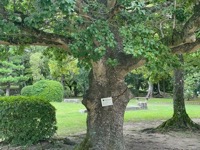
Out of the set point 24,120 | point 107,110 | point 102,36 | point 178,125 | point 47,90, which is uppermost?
point 102,36

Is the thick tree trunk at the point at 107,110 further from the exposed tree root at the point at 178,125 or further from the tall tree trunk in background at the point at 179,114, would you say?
the tall tree trunk in background at the point at 179,114

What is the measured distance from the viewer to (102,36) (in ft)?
15.3

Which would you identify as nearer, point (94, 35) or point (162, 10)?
point (94, 35)

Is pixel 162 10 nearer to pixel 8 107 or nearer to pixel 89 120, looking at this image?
pixel 89 120

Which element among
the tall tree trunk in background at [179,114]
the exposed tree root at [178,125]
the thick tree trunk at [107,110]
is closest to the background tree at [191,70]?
the tall tree trunk in background at [179,114]

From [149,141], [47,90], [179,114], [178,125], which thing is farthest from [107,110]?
[47,90]

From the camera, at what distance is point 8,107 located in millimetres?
8523

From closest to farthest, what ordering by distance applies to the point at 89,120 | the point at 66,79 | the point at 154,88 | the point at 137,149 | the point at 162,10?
the point at 162,10, the point at 89,120, the point at 137,149, the point at 66,79, the point at 154,88

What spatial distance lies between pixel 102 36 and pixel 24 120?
15.2 feet

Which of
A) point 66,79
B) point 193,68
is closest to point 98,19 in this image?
point 193,68

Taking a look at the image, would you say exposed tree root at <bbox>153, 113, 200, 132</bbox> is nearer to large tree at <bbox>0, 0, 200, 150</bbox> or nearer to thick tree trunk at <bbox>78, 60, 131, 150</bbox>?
thick tree trunk at <bbox>78, 60, 131, 150</bbox>

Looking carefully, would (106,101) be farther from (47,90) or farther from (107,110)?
(47,90)

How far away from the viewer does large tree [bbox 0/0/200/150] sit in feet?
15.3

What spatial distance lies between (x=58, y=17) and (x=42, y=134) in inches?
173
